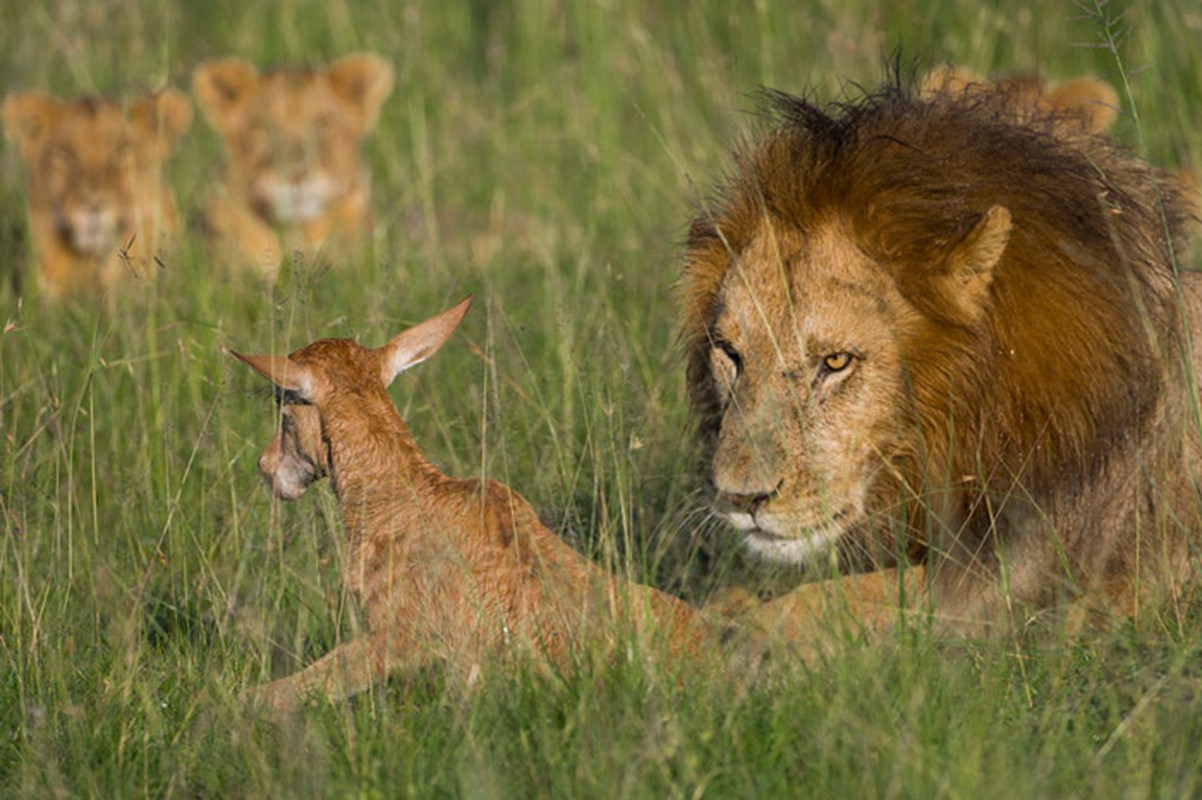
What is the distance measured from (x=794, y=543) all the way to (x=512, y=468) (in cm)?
131

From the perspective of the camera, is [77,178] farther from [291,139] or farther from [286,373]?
[286,373]

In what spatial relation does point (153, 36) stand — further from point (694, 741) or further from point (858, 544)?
point (694, 741)

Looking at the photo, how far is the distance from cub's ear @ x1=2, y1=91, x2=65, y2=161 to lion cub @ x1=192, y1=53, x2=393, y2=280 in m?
0.87

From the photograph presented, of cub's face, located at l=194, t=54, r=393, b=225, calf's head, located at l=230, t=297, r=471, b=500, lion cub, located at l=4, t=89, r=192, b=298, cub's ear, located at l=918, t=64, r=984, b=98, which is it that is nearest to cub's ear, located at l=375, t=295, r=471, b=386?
calf's head, located at l=230, t=297, r=471, b=500

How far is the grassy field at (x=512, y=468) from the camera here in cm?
309

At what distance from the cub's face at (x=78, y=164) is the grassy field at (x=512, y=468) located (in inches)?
8.5

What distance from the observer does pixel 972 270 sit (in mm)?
3883

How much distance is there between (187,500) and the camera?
485 cm

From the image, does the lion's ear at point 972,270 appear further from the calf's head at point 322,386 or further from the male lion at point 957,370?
the calf's head at point 322,386

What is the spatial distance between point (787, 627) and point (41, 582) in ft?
5.65

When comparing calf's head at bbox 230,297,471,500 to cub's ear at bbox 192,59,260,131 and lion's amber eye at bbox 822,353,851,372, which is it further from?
cub's ear at bbox 192,59,260,131

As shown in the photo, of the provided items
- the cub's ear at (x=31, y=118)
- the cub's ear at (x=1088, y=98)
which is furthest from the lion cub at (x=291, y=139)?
the cub's ear at (x=1088, y=98)

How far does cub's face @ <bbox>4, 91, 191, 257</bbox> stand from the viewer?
8109mm

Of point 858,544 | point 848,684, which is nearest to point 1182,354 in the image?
point 858,544
